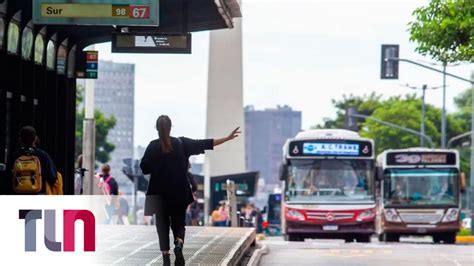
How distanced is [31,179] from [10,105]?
18.4 feet

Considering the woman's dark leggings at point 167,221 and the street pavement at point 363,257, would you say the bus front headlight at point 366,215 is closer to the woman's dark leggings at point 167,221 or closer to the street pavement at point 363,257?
the street pavement at point 363,257

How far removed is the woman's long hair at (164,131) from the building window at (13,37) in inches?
215

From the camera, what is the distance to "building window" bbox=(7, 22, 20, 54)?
19594 millimetres

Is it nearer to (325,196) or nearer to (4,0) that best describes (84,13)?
(4,0)

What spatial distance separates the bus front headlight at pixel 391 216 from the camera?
40.0 m

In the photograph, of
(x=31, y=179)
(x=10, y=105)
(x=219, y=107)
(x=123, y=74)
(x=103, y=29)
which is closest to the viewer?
(x=31, y=179)

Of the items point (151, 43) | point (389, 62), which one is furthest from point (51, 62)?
point (389, 62)

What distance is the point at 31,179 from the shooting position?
14727 mm

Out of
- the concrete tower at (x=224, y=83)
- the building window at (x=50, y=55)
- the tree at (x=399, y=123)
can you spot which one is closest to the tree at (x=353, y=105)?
the tree at (x=399, y=123)

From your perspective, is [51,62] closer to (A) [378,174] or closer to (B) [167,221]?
(B) [167,221]

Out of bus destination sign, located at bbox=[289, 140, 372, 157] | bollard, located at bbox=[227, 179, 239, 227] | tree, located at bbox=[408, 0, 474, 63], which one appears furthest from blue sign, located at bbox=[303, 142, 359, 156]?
tree, located at bbox=[408, 0, 474, 63]

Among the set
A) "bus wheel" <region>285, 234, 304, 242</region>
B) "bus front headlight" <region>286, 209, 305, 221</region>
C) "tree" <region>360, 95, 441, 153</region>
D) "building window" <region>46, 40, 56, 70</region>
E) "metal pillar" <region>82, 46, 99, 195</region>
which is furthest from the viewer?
"tree" <region>360, 95, 441, 153</region>

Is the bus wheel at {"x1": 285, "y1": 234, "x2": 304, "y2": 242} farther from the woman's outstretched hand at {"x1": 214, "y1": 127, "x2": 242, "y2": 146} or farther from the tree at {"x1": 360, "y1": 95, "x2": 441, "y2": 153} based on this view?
the tree at {"x1": 360, "y1": 95, "x2": 441, "y2": 153}

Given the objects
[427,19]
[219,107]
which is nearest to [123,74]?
[219,107]
